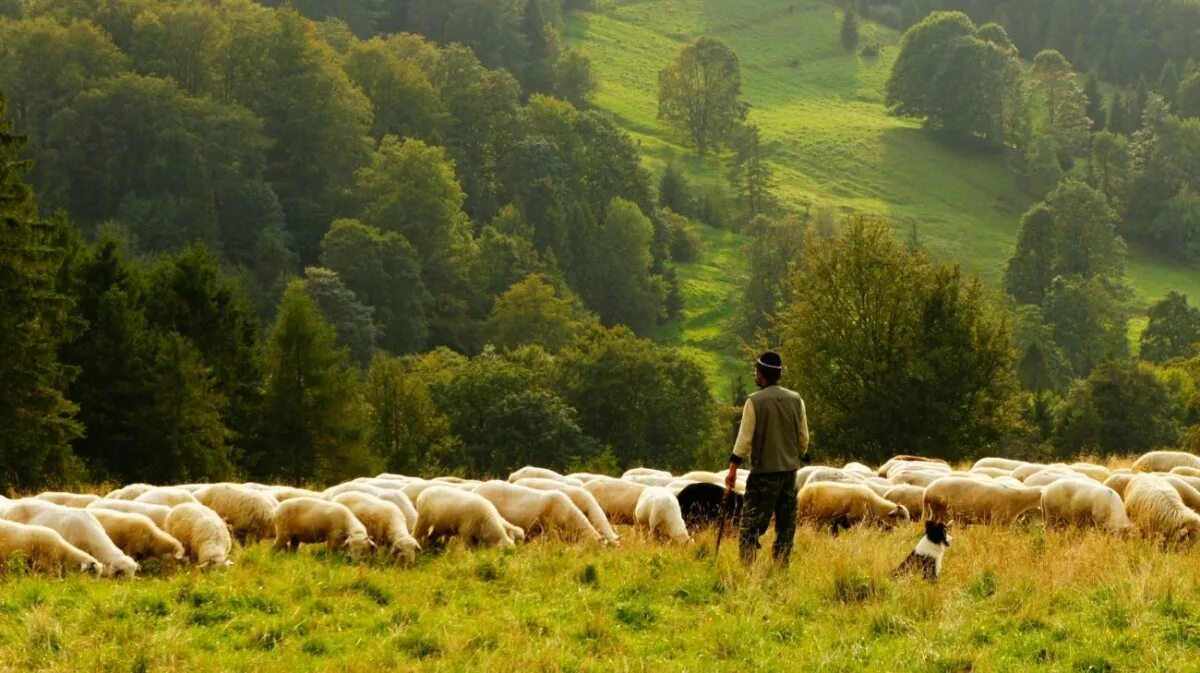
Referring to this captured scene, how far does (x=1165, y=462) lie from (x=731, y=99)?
157 metres

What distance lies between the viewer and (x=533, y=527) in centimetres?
1973

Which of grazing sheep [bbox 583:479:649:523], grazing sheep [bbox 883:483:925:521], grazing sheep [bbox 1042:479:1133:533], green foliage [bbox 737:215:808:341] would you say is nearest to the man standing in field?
grazing sheep [bbox 1042:479:1133:533]

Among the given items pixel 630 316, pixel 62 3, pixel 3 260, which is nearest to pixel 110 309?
pixel 3 260

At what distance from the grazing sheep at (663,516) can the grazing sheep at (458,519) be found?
2093 mm

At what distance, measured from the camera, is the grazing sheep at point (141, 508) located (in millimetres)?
A: 18391

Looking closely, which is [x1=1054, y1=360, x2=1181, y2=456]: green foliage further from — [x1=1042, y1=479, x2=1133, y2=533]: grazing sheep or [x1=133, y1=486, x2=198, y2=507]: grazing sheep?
[x1=133, y1=486, x2=198, y2=507]: grazing sheep

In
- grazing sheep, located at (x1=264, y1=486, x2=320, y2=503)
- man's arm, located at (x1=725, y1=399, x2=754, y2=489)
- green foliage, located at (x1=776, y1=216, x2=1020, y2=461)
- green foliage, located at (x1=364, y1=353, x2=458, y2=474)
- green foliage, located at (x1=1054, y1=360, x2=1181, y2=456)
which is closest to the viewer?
man's arm, located at (x1=725, y1=399, x2=754, y2=489)

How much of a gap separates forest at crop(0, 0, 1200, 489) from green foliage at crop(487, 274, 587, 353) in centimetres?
27

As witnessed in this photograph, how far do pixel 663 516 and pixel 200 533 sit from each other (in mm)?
5969

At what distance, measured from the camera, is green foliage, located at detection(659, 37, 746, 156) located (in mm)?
181250

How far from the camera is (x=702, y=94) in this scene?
182000 millimetres

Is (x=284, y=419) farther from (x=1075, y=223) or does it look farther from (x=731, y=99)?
(x=731, y=99)

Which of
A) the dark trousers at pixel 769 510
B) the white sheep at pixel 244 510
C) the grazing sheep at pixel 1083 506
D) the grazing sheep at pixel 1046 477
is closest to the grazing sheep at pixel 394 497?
the white sheep at pixel 244 510

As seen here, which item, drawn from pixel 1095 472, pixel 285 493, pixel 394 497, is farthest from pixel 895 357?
pixel 394 497
